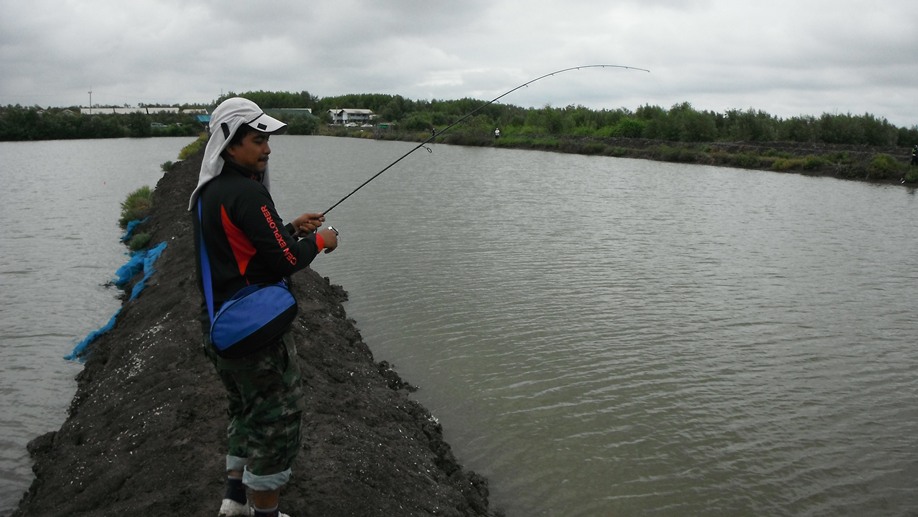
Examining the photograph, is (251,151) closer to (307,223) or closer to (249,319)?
(307,223)

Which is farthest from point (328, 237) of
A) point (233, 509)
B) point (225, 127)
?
point (233, 509)

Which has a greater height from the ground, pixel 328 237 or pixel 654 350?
pixel 328 237

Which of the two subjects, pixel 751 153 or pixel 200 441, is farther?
pixel 751 153

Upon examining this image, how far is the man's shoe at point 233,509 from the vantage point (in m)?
3.69

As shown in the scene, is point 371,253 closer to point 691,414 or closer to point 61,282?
point 61,282

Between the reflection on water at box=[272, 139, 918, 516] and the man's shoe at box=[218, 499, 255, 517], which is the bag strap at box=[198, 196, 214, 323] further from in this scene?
the reflection on water at box=[272, 139, 918, 516]

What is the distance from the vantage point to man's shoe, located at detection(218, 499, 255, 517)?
369 cm

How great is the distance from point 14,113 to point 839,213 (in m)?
93.3

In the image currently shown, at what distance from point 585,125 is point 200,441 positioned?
236ft

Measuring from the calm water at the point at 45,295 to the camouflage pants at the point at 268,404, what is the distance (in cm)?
379

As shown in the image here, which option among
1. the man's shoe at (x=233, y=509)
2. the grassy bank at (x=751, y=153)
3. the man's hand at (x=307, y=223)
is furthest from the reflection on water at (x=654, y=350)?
the grassy bank at (x=751, y=153)

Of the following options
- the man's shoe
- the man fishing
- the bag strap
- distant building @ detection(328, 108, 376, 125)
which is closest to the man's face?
the man fishing

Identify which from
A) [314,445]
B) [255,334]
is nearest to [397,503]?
[314,445]

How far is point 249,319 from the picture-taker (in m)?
3.03
